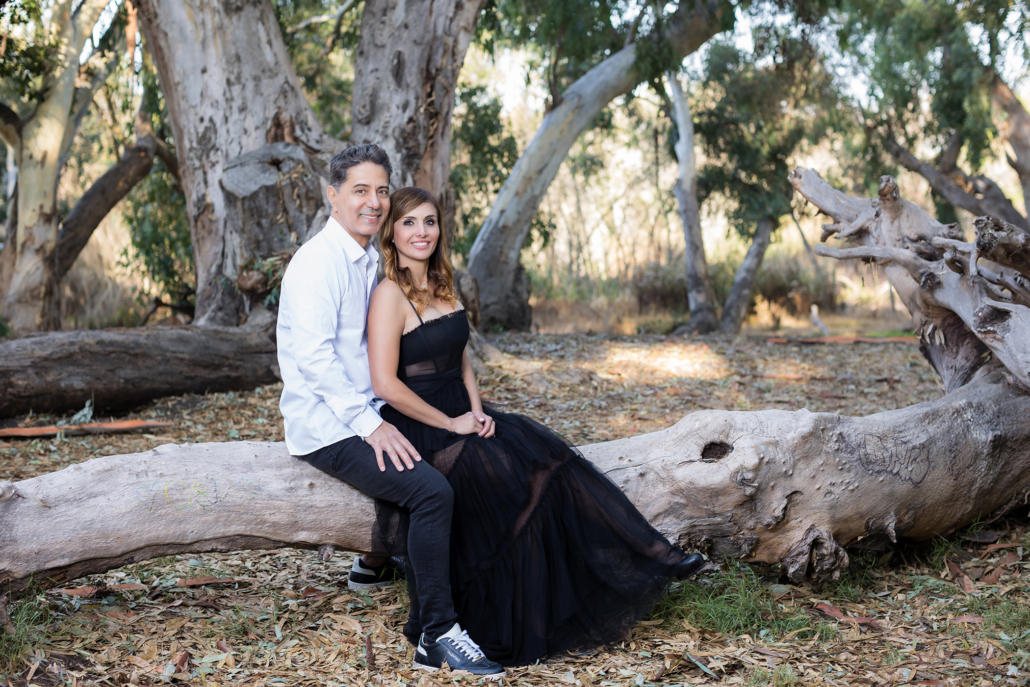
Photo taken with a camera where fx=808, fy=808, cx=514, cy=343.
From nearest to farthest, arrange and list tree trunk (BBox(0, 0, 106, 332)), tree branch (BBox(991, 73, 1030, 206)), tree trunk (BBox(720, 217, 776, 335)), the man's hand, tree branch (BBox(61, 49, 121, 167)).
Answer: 1. the man's hand
2. tree trunk (BBox(0, 0, 106, 332))
3. tree branch (BBox(61, 49, 121, 167))
4. tree branch (BBox(991, 73, 1030, 206))
5. tree trunk (BBox(720, 217, 776, 335))

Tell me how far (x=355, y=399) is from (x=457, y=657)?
2.71ft

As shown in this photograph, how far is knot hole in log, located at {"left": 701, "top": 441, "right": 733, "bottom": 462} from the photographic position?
2945mm

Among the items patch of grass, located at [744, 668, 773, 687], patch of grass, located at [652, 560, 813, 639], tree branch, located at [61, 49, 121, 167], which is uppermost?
tree branch, located at [61, 49, 121, 167]

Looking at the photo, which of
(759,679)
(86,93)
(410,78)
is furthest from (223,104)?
(86,93)

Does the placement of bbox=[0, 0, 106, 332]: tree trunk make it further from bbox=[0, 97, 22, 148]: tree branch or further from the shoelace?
the shoelace

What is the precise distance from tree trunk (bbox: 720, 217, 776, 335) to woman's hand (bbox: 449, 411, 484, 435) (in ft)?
30.4

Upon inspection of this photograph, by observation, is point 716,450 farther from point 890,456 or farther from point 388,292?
point 388,292

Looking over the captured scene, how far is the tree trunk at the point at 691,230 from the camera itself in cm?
1112

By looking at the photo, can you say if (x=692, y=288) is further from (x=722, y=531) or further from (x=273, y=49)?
(x=722, y=531)

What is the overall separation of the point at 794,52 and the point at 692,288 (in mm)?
3419

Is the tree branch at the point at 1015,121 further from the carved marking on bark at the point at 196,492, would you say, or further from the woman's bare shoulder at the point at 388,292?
the carved marking on bark at the point at 196,492

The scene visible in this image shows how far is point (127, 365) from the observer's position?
4824 millimetres

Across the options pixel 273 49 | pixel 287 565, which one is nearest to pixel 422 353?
pixel 287 565

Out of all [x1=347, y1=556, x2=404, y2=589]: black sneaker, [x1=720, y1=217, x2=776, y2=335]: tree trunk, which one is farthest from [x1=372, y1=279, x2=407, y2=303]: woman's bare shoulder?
[x1=720, y1=217, x2=776, y2=335]: tree trunk
